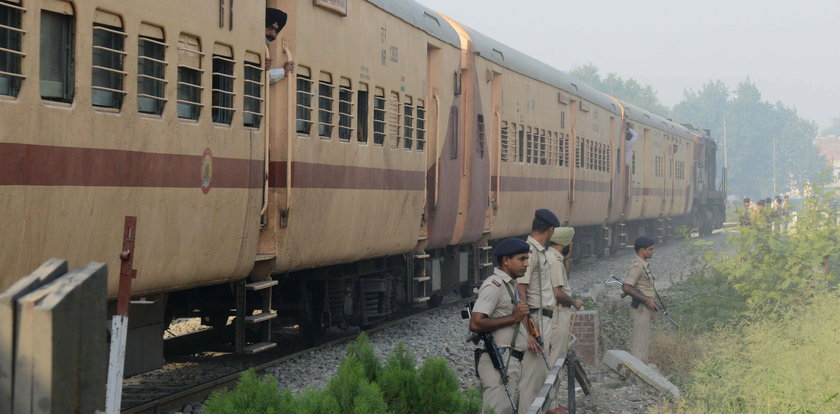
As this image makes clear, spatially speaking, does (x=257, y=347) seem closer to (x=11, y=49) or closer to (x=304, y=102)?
(x=304, y=102)

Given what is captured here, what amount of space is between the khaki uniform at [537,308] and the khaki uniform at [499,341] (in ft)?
1.49

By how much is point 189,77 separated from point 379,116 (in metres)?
4.14

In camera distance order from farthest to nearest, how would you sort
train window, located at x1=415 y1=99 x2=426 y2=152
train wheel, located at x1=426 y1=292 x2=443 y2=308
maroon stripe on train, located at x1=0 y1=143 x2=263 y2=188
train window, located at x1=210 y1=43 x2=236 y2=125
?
1. train wheel, located at x1=426 y1=292 x2=443 y2=308
2. train window, located at x1=415 y1=99 x2=426 y2=152
3. train window, located at x1=210 y1=43 x2=236 y2=125
4. maroon stripe on train, located at x1=0 y1=143 x2=263 y2=188

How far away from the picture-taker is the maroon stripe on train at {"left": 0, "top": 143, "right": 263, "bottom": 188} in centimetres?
593

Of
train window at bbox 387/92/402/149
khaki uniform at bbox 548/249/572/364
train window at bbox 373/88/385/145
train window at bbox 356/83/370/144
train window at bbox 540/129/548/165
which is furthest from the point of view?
train window at bbox 540/129/548/165

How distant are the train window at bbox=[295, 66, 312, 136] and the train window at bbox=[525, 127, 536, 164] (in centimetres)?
908

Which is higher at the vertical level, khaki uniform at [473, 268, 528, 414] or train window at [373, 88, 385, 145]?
train window at [373, 88, 385, 145]

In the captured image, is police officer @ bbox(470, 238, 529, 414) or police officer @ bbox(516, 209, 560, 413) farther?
police officer @ bbox(516, 209, 560, 413)

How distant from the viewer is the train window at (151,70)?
7.10 metres

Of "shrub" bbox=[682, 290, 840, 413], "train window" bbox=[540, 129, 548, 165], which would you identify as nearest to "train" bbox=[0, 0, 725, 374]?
"train window" bbox=[540, 129, 548, 165]

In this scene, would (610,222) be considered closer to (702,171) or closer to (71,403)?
(702,171)

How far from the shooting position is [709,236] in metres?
41.7

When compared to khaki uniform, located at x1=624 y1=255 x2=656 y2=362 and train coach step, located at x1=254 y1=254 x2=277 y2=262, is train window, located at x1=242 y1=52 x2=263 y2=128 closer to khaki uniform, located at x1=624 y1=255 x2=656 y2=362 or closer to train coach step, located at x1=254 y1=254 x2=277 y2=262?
train coach step, located at x1=254 y1=254 x2=277 y2=262

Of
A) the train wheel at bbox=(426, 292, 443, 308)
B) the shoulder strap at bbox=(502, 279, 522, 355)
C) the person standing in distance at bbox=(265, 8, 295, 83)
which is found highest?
the person standing in distance at bbox=(265, 8, 295, 83)
